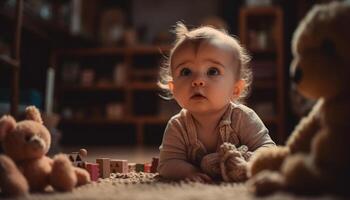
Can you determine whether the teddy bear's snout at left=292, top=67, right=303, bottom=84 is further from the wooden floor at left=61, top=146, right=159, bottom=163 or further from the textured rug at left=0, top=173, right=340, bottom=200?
the wooden floor at left=61, top=146, right=159, bottom=163

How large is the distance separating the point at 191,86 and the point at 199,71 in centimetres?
4

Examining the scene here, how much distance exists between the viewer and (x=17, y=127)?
2.76ft

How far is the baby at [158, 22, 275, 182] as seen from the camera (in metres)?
1.09

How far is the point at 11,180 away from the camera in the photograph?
0.75 m

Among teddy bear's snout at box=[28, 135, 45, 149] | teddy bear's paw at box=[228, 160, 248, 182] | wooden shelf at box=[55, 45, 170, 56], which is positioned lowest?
teddy bear's paw at box=[228, 160, 248, 182]

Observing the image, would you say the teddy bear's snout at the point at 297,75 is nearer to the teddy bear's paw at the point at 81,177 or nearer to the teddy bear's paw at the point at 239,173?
the teddy bear's paw at the point at 239,173

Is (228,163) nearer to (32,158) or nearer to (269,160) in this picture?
(269,160)

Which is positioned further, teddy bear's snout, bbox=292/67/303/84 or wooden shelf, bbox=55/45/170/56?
wooden shelf, bbox=55/45/170/56

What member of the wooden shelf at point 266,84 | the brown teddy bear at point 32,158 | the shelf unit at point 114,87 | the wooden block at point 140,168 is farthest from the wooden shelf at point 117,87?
the brown teddy bear at point 32,158

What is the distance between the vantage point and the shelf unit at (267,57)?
3.48 metres

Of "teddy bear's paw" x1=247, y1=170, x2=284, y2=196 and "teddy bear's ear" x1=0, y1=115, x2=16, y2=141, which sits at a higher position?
"teddy bear's ear" x1=0, y1=115, x2=16, y2=141

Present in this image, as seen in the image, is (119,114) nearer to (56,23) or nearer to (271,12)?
(56,23)

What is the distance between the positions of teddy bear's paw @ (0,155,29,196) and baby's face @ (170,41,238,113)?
0.45 metres

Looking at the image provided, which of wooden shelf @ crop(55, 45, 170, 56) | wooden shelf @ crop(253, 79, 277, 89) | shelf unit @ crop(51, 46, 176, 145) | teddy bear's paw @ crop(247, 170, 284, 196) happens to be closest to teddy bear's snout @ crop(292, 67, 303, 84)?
teddy bear's paw @ crop(247, 170, 284, 196)
